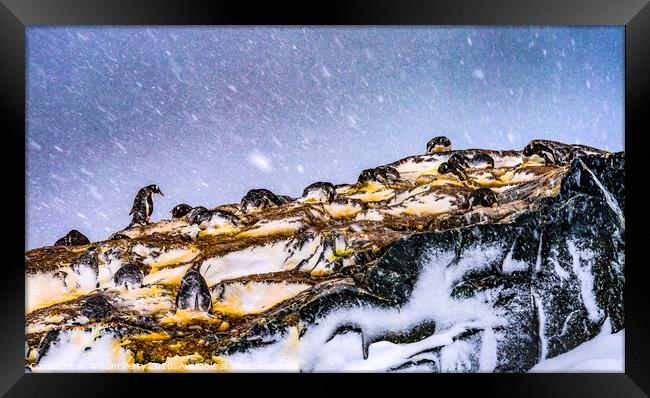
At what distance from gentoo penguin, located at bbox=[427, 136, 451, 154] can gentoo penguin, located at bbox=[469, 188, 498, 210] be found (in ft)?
1.20

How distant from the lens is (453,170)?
331cm

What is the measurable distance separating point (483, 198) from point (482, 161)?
26cm

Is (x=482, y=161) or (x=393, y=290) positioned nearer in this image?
(x=393, y=290)

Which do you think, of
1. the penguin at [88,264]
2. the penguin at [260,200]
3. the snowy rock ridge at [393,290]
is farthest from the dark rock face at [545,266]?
the penguin at [88,264]

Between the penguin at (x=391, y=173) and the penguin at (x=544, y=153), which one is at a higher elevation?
the penguin at (x=544, y=153)

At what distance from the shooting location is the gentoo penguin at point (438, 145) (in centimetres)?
330

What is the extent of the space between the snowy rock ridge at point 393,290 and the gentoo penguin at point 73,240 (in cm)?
6

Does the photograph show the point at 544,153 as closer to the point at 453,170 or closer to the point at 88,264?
the point at 453,170

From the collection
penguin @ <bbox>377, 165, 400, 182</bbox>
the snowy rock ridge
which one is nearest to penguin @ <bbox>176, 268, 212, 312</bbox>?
the snowy rock ridge

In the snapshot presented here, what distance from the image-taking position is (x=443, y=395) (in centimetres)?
315

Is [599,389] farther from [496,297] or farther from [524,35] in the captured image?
[524,35]

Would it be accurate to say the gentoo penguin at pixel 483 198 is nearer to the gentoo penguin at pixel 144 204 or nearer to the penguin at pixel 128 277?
the gentoo penguin at pixel 144 204

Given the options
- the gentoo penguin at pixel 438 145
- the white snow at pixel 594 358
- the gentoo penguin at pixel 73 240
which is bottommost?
the white snow at pixel 594 358

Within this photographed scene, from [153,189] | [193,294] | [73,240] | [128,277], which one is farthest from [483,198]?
[73,240]
